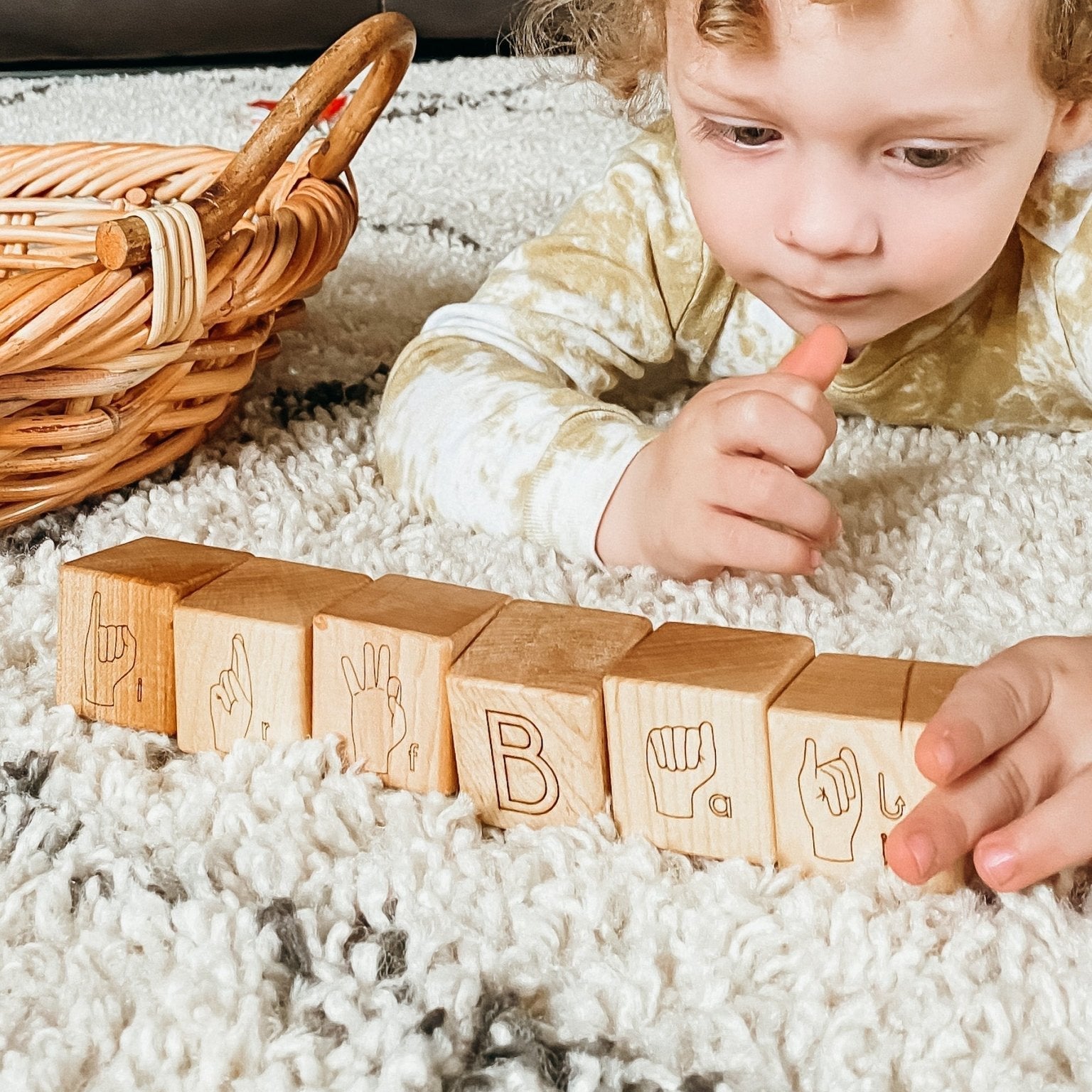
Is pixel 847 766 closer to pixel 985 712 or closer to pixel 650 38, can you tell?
pixel 985 712

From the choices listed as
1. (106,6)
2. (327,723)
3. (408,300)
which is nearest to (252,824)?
(327,723)

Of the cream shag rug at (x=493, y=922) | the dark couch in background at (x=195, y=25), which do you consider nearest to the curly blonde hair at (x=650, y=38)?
the cream shag rug at (x=493, y=922)

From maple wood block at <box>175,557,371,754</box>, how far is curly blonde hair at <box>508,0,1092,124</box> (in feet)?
1.01

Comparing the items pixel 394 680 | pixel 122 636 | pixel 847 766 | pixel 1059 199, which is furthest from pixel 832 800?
pixel 1059 199

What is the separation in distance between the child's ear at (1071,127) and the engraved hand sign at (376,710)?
0.47 meters

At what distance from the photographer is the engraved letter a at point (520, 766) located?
1.45 feet

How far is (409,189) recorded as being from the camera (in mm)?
1382

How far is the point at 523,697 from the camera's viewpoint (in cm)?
43

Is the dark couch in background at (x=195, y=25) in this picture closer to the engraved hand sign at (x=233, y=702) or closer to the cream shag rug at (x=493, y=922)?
the cream shag rug at (x=493, y=922)

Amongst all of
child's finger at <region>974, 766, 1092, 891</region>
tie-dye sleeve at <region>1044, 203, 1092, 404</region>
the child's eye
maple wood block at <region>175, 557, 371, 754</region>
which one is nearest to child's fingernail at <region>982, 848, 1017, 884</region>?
child's finger at <region>974, 766, 1092, 891</region>

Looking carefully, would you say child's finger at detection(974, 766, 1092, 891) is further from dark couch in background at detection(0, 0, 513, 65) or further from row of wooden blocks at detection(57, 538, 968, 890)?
dark couch in background at detection(0, 0, 513, 65)

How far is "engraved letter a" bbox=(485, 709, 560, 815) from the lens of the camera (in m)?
0.44

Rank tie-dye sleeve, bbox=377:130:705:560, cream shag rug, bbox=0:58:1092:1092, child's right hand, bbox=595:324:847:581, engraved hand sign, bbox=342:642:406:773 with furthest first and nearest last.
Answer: tie-dye sleeve, bbox=377:130:705:560 < child's right hand, bbox=595:324:847:581 < engraved hand sign, bbox=342:642:406:773 < cream shag rug, bbox=0:58:1092:1092

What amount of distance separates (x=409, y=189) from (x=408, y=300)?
37 cm
